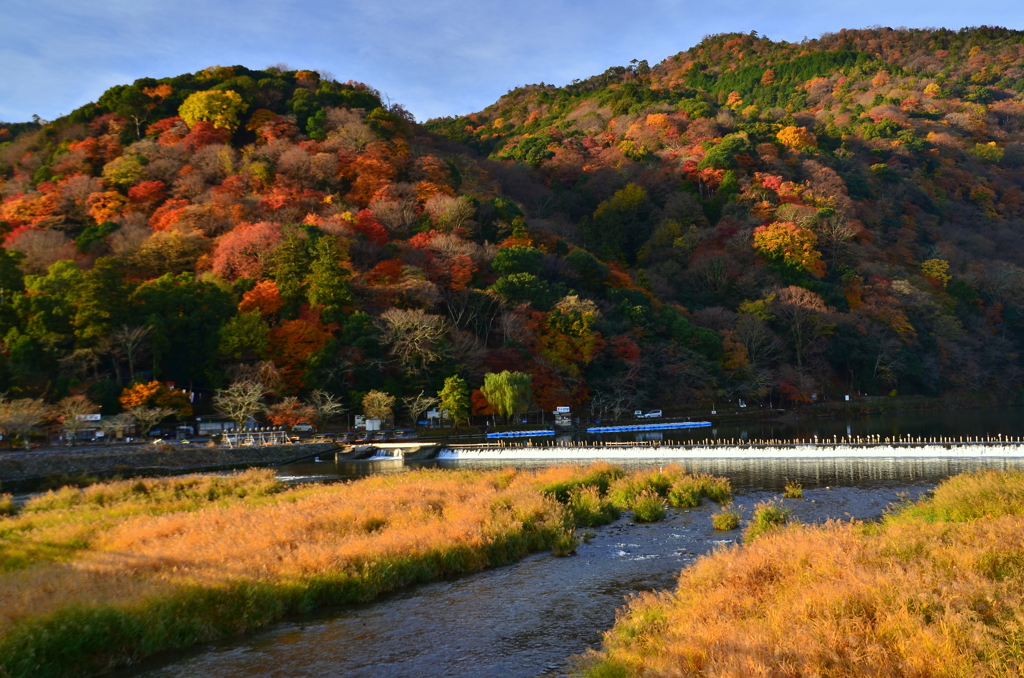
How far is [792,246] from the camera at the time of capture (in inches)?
3278

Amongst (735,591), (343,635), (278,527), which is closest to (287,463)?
(278,527)

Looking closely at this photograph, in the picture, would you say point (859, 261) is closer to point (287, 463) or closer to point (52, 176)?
point (287, 463)

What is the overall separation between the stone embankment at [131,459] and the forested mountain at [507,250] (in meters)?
10.4

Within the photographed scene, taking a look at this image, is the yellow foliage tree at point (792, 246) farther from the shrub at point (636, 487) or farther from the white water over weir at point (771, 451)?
the shrub at point (636, 487)

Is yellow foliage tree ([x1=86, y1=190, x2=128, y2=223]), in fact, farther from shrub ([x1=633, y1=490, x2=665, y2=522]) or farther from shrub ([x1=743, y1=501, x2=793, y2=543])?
shrub ([x1=743, y1=501, x2=793, y2=543])

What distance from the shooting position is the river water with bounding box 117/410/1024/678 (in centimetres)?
1041

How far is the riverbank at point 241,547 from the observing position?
1076cm

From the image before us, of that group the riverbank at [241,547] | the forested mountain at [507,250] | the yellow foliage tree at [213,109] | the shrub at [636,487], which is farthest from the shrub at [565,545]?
the yellow foliage tree at [213,109]

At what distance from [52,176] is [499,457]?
233 ft

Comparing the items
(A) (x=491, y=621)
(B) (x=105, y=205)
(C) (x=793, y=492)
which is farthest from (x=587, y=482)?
(B) (x=105, y=205)

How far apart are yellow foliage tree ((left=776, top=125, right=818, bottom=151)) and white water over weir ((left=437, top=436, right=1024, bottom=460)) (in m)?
76.6

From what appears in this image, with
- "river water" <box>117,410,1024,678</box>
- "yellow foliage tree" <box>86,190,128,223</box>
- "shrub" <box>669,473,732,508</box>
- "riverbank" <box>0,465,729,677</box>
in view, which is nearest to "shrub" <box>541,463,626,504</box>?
"riverbank" <box>0,465,729,677</box>

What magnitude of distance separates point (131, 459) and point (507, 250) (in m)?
41.0

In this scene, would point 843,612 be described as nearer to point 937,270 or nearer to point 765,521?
point 765,521
